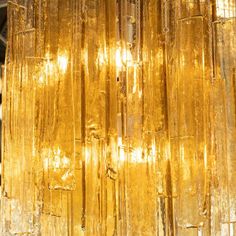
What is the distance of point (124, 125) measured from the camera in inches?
57.2

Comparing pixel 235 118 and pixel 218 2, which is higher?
pixel 218 2

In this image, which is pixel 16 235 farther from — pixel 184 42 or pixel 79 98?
pixel 184 42

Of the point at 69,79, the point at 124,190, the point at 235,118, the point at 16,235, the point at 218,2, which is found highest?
the point at 218,2

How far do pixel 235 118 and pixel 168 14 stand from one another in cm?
37

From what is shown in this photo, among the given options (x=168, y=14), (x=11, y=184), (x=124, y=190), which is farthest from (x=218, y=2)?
(x=11, y=184)

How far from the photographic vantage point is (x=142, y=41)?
147 centimetres

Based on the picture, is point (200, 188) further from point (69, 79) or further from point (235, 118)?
point (69, 79)

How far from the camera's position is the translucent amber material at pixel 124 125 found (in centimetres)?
132

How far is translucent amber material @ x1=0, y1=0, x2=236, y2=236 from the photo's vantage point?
1321 mm

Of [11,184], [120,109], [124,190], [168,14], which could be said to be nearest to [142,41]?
[168,14]

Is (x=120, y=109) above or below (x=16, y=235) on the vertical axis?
above

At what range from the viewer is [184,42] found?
135 centimetres

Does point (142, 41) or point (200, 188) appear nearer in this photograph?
point (200, 188)

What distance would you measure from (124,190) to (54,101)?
1.11 ft
